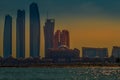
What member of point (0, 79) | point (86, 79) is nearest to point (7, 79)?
point (0, 79)

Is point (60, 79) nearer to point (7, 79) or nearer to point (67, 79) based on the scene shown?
point (67, 79)

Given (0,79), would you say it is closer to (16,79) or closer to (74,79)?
(16,79)

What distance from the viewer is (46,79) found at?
9269 cm

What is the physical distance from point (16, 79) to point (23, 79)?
5.92 ft

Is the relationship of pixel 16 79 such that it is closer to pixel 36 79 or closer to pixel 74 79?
pixel 36 79

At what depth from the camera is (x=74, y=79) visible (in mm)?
91062

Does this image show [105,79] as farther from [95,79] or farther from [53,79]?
[53,79]

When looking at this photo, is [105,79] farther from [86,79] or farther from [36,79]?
[36,79]

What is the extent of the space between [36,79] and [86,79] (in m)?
8.43

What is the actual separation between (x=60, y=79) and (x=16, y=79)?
325 inches

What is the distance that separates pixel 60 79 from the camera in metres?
91.6

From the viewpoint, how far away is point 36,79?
92000mm

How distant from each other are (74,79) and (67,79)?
1415mm

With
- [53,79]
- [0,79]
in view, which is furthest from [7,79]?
[53,79]
